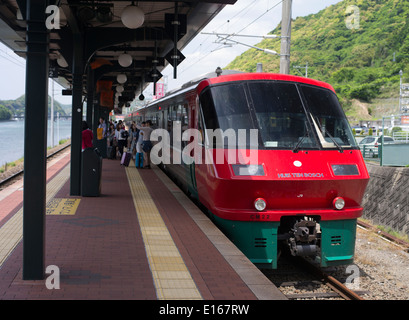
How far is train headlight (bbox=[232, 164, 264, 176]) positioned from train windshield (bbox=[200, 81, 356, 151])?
0.40 meters

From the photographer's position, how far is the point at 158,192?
12.8 metres

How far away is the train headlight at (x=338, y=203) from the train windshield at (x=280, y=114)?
894mm

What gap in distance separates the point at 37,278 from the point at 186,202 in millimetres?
5785

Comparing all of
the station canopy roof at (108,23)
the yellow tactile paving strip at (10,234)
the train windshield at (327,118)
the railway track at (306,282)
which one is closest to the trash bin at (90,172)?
the yellow tactile paving strip at (10,234)

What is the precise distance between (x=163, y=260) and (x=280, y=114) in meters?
3.17

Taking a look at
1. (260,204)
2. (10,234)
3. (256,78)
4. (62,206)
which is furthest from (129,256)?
(62,206)

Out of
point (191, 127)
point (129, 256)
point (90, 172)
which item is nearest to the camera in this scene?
point (129, 256)

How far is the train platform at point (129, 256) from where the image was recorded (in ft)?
17.7

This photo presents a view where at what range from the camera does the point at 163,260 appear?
6.61 m

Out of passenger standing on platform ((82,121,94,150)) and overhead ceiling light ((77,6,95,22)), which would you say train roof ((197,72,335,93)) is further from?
passenger standing on platform ((82,121,94,150))

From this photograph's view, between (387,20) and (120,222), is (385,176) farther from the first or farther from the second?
(387,20)

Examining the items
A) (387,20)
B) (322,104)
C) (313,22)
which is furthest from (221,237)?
(387,20)

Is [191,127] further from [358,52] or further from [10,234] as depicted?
[358,52]
